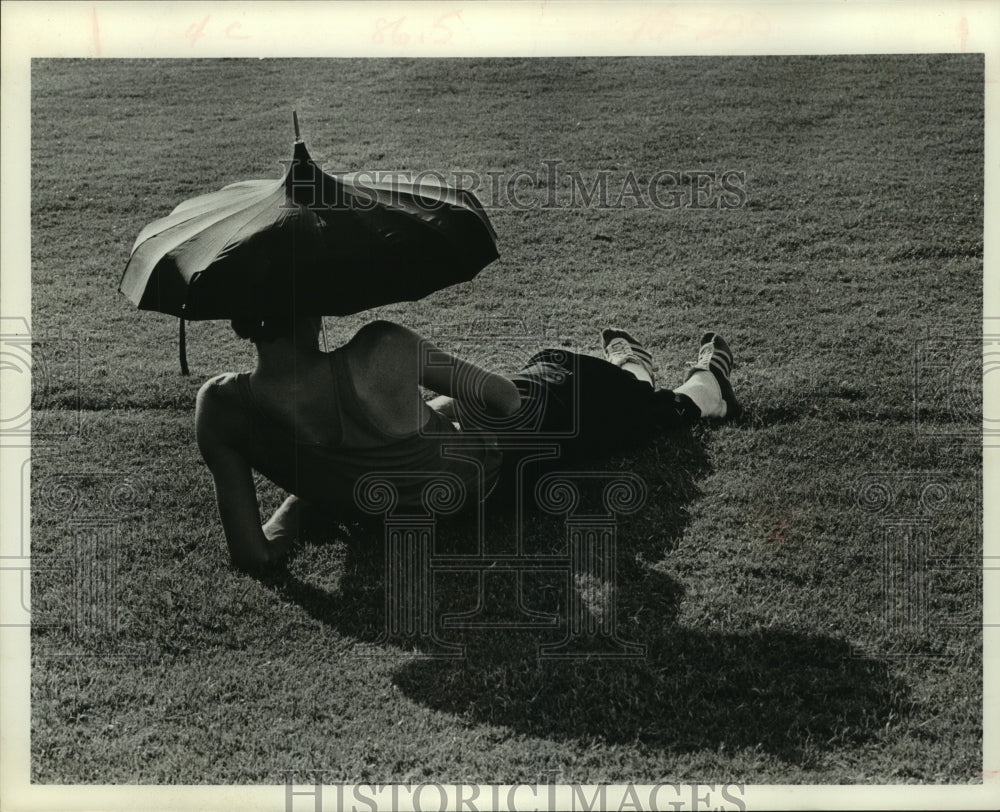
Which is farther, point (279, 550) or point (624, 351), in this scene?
point (624, 351)

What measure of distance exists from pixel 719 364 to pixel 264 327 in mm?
2734

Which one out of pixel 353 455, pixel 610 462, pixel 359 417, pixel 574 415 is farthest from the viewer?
pixel 610 462

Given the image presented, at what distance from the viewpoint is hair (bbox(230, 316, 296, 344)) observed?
4777 millimetres

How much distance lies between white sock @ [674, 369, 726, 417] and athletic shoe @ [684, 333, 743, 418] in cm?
4

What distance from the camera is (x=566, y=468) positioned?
5.78 m

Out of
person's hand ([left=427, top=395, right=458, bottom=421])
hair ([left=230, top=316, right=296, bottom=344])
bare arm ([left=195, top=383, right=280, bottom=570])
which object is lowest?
bare arm ([left=195, top=383, right=280, bottom=570])

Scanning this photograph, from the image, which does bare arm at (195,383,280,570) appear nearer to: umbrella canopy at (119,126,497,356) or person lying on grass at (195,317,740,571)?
person lying on grass at (195,317,740,571)

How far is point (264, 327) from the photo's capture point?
4.84 metres

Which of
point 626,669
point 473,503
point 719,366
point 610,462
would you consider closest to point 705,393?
point 719,366

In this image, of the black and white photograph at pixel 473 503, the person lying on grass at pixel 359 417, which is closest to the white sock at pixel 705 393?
the black and white photograph at pixel 473 503

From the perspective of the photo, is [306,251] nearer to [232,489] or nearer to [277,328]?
[277,328]

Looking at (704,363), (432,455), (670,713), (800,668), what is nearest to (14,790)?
(432,455)

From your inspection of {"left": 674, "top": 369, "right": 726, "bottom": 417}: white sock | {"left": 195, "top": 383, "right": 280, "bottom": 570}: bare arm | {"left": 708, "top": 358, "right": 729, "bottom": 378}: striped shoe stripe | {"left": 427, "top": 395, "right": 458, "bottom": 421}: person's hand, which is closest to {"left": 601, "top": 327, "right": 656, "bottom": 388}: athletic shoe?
{"left": 674, "top": 369, "right": 726, "bottom": 417}: white sock

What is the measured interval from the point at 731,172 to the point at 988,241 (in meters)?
3.36
